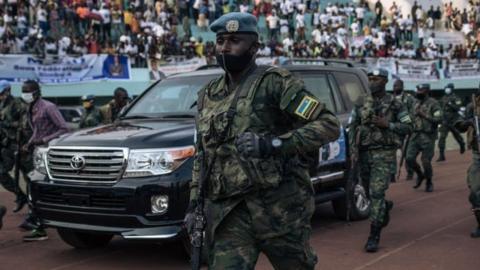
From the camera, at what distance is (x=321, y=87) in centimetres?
769

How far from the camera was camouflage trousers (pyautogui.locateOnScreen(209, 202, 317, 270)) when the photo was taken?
10.6 ft

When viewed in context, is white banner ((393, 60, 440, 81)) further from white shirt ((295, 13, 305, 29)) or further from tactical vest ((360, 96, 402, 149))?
tactical vest ((360, 96, 402, 149))

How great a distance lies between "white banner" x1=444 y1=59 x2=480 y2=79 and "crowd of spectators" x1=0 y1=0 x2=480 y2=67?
1958 millimetres

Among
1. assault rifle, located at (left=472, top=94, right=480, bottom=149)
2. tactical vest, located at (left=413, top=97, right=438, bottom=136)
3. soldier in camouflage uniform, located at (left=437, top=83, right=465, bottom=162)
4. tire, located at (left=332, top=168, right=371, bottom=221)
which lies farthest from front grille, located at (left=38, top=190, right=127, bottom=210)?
soldier in camouflage uniform, located at (left=437, top=83, right=465, bottom=162)

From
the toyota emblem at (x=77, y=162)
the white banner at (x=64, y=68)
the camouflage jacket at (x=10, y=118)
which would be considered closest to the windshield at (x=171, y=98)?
the toyota emblem at (x=77, y=162)

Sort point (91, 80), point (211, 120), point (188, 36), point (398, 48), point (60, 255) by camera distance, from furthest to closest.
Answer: point (398, 48) → point (188, 36) → point (91, 80) → point (60, 255) → point (211, 120)

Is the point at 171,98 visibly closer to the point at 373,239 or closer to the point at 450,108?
the point at 373,239

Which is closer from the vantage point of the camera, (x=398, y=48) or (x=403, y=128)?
(x=403, y=128)

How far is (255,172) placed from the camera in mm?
3166

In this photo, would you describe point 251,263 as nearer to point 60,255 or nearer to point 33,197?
point 33,197

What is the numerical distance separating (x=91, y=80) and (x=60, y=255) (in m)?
12.8

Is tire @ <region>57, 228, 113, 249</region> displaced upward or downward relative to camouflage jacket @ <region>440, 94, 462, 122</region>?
upward

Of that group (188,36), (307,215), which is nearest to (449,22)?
(188,36)

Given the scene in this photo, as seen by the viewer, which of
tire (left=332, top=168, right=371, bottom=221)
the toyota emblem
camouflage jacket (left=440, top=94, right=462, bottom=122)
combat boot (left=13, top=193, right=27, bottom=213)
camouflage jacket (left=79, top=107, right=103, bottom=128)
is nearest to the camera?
the toyota emblem
